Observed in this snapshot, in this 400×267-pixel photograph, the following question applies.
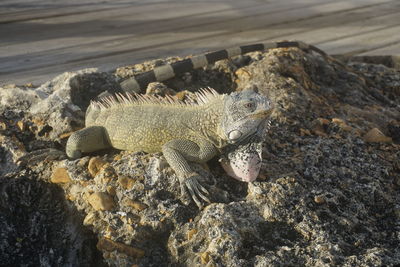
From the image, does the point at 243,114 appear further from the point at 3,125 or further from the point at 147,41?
the point at 147,41

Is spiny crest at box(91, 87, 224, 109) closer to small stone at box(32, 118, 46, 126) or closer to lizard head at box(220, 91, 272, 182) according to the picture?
lizard head at box(220, 91, 272, 182)

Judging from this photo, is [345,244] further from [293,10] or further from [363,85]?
[293,10]

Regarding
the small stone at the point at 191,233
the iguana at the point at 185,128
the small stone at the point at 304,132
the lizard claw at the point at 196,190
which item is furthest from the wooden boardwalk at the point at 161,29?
the small stone at the point at 191,233

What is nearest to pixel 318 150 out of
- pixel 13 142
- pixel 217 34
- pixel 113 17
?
pixel 13 142

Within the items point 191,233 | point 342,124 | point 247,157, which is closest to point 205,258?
point 191,233

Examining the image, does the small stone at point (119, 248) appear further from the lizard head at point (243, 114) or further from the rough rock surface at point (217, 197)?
the lizard head at point (243, 114)

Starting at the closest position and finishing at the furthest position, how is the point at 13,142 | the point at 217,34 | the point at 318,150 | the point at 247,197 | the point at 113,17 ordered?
the point at 247,197 → the point at 318,150 → the point at 13,142 → the point at 217,34 → the point at 113,17

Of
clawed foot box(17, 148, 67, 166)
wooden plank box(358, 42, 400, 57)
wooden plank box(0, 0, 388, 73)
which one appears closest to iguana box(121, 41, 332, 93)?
clawed foot box(17, 148, 67, 166)
